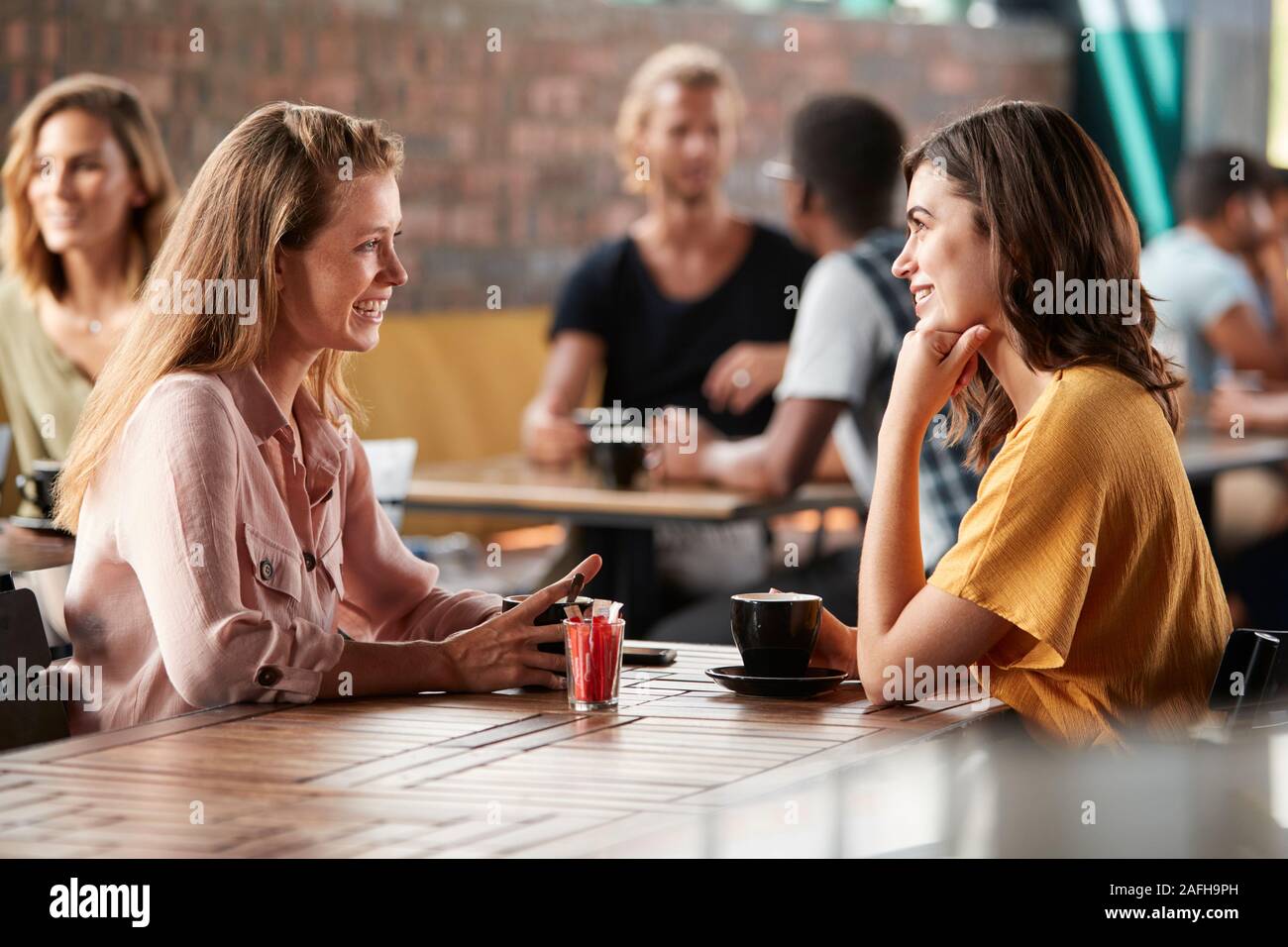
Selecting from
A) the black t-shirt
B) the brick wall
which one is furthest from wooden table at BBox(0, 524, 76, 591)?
the brick wall

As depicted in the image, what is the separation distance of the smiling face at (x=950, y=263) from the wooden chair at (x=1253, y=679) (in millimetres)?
409

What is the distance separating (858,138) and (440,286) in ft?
8.51

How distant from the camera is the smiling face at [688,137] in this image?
442 cm

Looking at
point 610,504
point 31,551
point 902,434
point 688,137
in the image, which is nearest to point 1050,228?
point 902,434

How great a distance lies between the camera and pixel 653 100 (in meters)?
4.49

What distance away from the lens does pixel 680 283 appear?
15.0 feet

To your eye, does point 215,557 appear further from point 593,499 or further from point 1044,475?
point 593,499

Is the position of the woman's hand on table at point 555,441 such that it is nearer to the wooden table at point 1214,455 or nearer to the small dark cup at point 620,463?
the small dark cup at point 620,463

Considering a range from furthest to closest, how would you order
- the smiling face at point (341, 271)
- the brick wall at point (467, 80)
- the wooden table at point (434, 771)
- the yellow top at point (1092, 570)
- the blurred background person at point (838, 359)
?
1. the brick wall at point (467, 80)
2. the blurred background person at point (838, 359)
3. the smiling face at point (341, 271)
4. the yellow top at point (1092, 570)
5. the wooden table at point (434, 771)

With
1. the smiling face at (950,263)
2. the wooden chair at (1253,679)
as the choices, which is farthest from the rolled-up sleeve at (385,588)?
the wooden chair at (1253,679)

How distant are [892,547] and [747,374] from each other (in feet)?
7.53

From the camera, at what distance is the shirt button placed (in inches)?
71.4

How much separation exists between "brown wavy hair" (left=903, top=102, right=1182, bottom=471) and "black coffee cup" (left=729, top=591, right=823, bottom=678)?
353 mm
